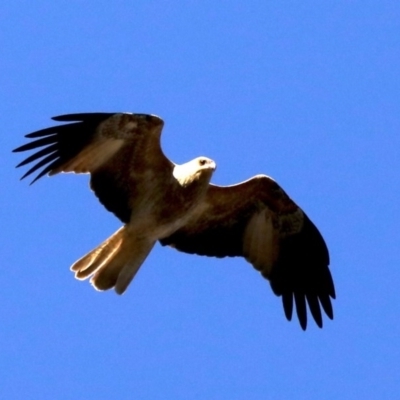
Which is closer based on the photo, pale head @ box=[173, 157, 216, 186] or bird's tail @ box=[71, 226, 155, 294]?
pale head @ box=[173, 157, 216, 186]

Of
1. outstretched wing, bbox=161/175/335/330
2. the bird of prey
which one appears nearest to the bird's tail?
the bird of prey

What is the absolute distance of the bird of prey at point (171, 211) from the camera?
14.1 m

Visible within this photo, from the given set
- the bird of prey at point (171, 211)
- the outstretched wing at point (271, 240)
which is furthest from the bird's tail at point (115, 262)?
the outstretched wing at point (271, 240)

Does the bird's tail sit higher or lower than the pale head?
lower

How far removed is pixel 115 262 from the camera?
14516 mm

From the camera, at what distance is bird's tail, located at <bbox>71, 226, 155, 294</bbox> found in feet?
47.5

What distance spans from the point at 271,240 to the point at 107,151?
7.36ft

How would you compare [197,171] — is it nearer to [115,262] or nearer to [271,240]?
[115,262]

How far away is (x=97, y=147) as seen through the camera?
46.7ft

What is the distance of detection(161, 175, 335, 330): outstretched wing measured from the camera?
15203 millimetres

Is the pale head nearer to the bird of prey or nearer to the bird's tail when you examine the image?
the bird of prey

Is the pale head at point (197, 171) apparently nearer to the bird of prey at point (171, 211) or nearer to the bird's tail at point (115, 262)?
the bird of prey at point (171, 211)

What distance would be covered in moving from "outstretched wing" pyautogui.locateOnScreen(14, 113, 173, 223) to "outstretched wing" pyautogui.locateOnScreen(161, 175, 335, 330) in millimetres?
904

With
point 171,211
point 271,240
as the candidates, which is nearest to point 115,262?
point 171,211
